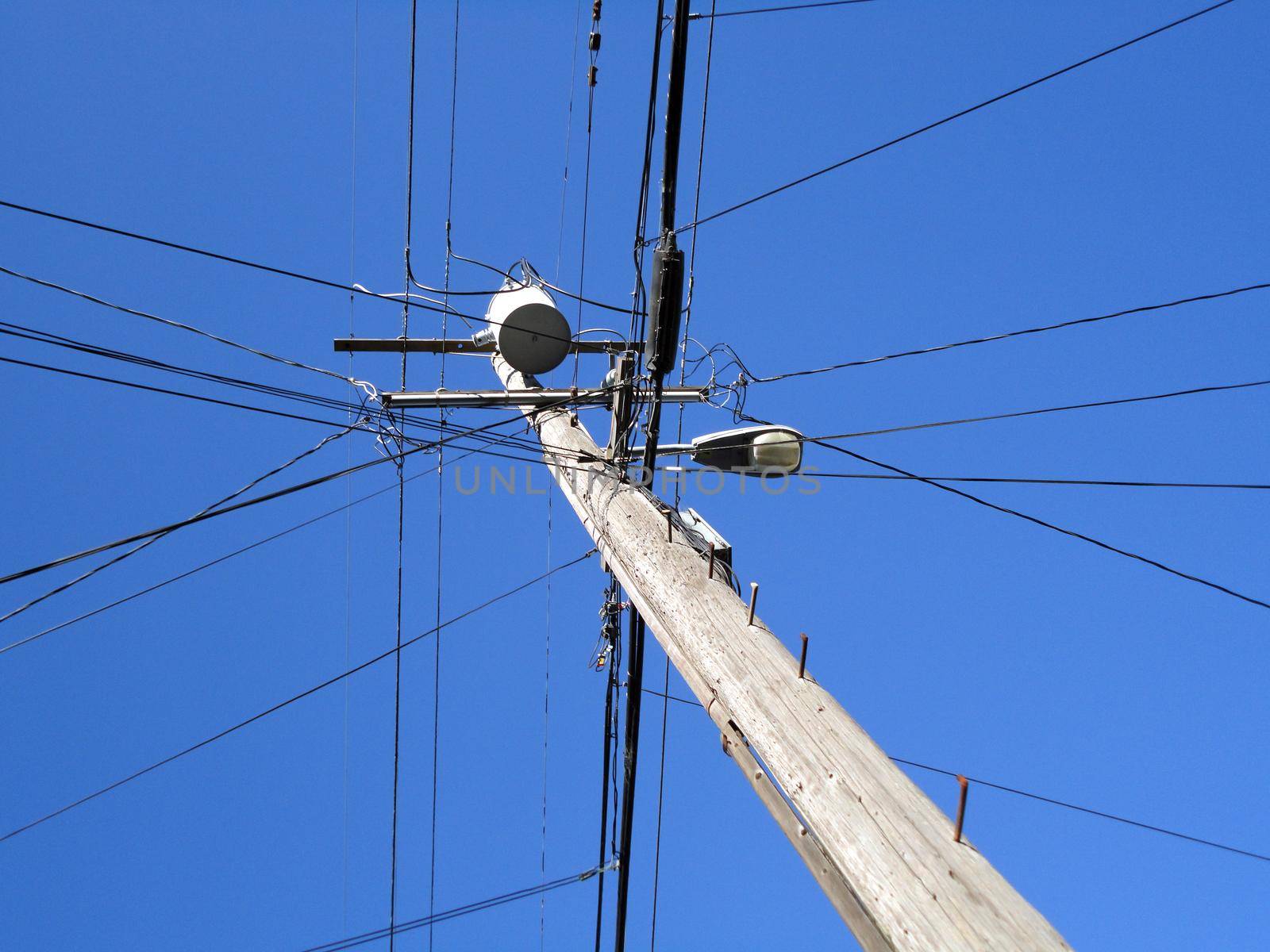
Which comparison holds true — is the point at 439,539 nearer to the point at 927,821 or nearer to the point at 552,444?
the point at 552,444

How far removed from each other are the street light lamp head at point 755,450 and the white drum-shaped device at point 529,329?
5.06 ft

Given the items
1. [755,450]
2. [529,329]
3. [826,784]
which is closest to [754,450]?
[755,450]

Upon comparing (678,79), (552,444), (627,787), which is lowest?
(627,787)

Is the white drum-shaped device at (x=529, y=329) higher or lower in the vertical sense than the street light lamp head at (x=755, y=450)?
higher

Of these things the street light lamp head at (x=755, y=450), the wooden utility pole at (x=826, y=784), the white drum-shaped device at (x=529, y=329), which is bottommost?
the wooden utility pole at (x=826, y=784)

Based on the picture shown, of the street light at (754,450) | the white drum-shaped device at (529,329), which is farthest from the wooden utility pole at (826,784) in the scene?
the white drum-shaped device at (529,329)

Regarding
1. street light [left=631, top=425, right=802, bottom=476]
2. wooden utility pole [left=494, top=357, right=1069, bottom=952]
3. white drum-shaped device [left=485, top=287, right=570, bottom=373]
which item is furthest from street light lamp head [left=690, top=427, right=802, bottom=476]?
white drum-shaped device [left=485, top=287, right=570, bottom=373]

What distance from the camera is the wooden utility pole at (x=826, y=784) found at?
216 cm

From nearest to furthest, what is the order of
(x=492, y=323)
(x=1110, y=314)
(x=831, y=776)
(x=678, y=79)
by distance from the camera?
1. (x=831, y=776)
2. (x=1110, y=314)
3. (x=678, y=79)
4. (x=492, y=323)

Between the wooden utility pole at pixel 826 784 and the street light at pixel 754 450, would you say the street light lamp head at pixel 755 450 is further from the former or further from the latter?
the wooden utility pole at pixel 826 784

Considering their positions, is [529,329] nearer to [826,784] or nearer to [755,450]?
[755,450]

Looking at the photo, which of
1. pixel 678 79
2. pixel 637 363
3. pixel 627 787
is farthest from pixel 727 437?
pixel 627 787

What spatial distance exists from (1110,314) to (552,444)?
3.42 m

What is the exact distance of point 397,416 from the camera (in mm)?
5453
